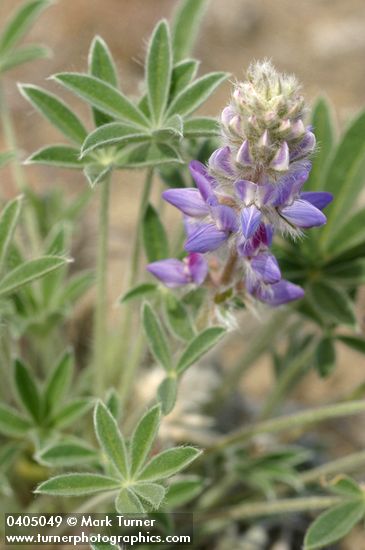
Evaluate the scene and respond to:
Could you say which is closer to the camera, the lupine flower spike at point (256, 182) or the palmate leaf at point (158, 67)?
the lupine flower spike at point (256, 182)

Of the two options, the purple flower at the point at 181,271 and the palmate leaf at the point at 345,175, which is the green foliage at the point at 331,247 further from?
the purple flower at the point at 181,271

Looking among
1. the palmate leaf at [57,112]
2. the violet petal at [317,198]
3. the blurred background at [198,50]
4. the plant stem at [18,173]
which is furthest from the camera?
the blurred background at [198,50]

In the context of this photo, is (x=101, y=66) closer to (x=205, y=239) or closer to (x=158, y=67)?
(x=158, y=67)

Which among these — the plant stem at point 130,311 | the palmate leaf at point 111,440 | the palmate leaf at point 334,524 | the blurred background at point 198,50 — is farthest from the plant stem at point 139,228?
the blurred background at point 198,50

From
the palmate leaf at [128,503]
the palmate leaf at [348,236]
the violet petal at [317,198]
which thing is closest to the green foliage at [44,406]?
the palmate leaf at [128,503]

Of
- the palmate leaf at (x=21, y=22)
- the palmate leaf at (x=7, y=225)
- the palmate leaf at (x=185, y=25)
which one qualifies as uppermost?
the palmate leaf at (x=21, y=22)

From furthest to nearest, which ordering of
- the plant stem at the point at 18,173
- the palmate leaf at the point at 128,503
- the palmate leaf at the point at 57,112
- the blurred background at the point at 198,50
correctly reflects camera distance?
the blurred background at the point at 198,50 < the plant stem at the point at 18,173 < the palmate leaf at the point at 57,112 < the palmate leaf at the point at 128,503

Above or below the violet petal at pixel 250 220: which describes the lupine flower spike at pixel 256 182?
above

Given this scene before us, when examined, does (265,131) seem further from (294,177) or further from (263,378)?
(263,378)
